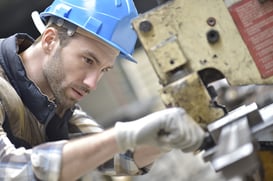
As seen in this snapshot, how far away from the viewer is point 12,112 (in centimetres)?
181

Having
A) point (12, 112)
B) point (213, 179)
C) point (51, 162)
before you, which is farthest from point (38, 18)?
point (213, 179)

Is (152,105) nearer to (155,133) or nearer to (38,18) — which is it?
(38,18)

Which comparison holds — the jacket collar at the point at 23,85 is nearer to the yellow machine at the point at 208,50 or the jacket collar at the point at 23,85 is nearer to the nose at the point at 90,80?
the nose at the point at 90,80

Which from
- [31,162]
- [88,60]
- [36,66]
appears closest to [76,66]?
[88,60]

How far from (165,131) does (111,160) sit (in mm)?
811

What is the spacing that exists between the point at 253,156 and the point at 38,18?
1.45 meters

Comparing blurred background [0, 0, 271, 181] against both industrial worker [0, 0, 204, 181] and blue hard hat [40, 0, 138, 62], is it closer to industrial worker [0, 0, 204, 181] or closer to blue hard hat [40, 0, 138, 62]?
industrial worker [0, 0, 204, 181]

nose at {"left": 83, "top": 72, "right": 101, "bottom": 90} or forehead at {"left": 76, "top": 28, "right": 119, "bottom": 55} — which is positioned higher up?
forehead at {"left": 76, "top": 28, "right": 119, "bottom": 55}

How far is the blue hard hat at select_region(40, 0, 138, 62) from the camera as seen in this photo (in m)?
2.06

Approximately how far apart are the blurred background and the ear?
2.83 m

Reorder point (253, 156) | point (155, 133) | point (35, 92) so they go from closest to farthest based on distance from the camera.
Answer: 1. point (253, 156)
2. point (155, 133)
3. point (35, 92)

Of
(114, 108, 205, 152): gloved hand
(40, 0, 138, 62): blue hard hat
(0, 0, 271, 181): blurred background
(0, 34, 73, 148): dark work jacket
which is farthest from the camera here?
(0, 0, 271, 181): blurred background

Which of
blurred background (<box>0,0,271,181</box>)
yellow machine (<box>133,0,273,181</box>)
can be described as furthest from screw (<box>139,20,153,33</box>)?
blurred background (<box>0,0,271,181</box>)

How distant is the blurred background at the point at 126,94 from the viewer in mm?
4809
